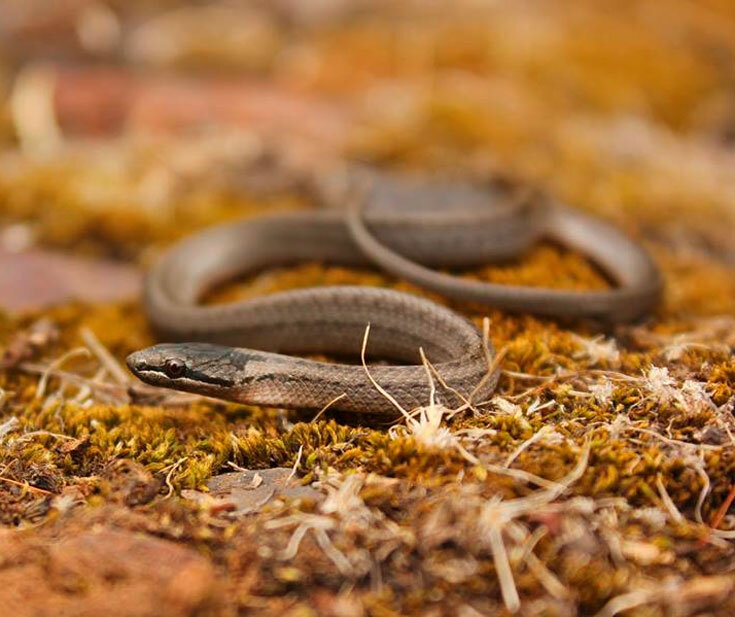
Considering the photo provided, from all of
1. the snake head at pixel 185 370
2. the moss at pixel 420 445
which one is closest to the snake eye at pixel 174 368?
the snake head at pixel 185 370

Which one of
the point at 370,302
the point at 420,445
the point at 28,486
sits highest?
Answer: the point at 370,302

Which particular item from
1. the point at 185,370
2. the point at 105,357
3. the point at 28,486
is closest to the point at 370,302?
the point at 185,370

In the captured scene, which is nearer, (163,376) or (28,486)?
(28,486)

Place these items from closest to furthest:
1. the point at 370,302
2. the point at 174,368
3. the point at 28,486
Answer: the point at 28,486
the point at 174,368
the point at 370,302

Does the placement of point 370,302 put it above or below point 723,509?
above

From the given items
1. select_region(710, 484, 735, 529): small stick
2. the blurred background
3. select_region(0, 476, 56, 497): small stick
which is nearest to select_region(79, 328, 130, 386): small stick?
select_region(0, 476, 56, 497): small stick

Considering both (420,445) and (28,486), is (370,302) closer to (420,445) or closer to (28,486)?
(420,445)

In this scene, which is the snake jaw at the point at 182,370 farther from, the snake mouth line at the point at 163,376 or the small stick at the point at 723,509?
the small stick at the point at 723,509

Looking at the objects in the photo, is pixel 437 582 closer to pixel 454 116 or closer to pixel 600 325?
pixel 600 325

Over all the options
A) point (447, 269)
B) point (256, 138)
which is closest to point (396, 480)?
point (447, 269)
